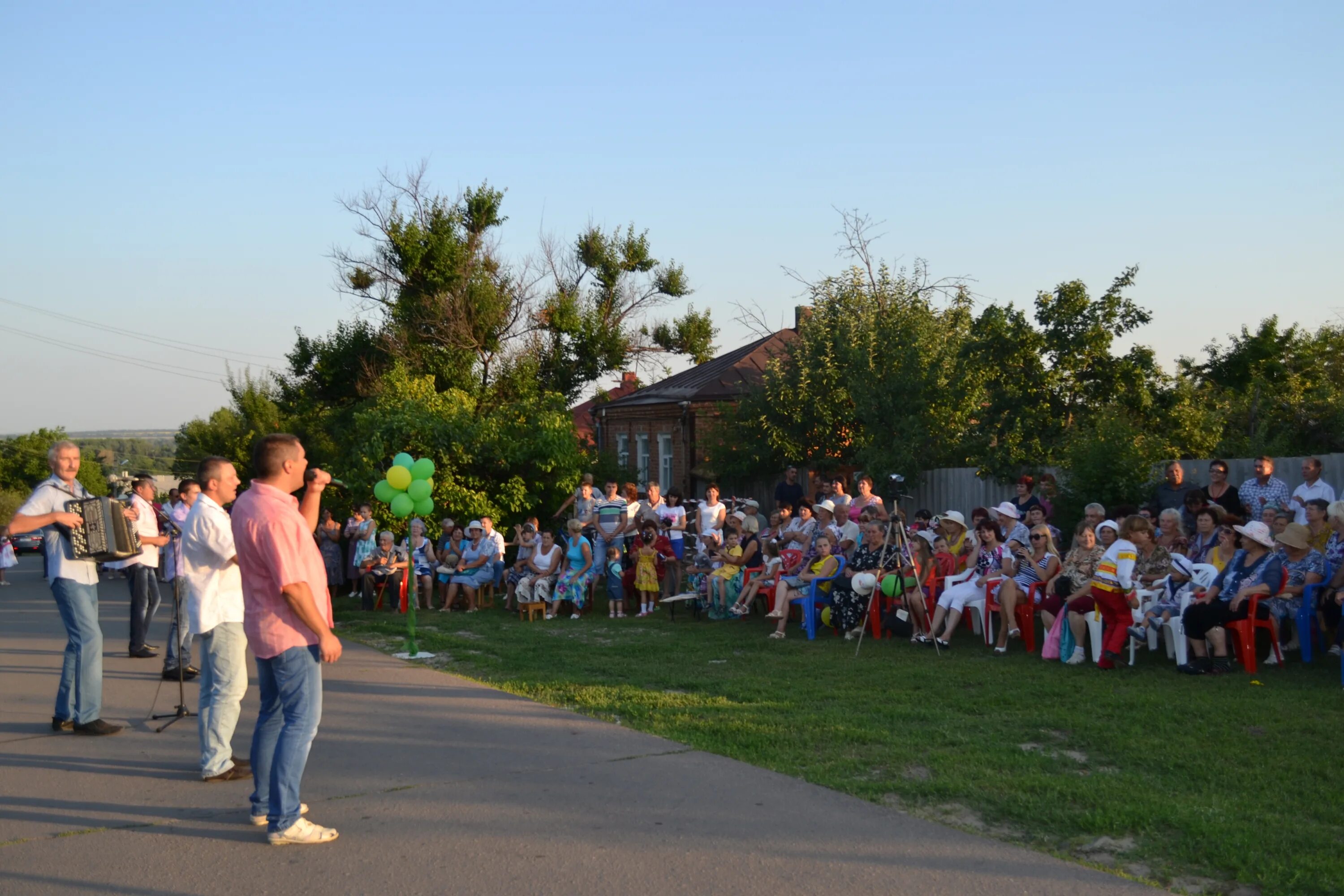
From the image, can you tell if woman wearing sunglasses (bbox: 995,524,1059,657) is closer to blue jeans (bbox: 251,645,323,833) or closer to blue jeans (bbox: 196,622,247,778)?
blue jeans (bbox: 196,622,247,778)

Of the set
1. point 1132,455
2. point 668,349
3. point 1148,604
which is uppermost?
point 668,349

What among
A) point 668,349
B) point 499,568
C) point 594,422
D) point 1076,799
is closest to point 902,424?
point 499,568

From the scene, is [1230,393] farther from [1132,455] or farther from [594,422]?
[594,422]

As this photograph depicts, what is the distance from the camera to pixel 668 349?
139 feet

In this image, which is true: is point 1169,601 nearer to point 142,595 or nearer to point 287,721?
point 287,721

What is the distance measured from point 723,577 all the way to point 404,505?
403 centimetres

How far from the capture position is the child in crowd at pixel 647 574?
14.5 m

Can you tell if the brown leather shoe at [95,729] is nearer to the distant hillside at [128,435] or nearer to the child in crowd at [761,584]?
the child in crowd at [761,584]

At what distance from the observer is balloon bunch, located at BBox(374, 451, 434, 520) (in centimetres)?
1295

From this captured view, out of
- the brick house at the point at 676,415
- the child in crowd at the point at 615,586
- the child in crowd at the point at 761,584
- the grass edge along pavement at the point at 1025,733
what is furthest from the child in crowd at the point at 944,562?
the brick house at the point at 676,415

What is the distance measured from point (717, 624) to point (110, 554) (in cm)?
733

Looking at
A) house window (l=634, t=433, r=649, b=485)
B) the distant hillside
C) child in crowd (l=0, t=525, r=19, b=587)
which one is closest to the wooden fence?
house window (l=634, t=433, r=649, b=485)

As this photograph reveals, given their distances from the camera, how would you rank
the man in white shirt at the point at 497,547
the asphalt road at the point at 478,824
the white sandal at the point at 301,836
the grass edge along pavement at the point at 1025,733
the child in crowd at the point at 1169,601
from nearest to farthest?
1. the asphalt road at the point at 478,824
2. the grass edge along pavement at the point at 1025,733
3. the white sandal at the point at 301,836
4. the child in crowd at the point at 1169,601
5. the man in white shirt at the point at 497,547

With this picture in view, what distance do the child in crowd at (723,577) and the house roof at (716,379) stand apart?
15805 mm
